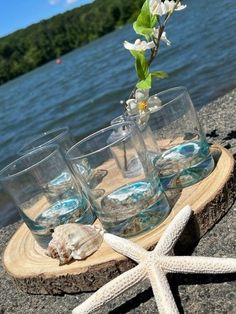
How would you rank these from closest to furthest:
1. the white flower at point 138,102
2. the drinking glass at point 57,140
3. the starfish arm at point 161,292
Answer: the starfish arm at point 161,292 < the white flower at point 138,102 < the drinking glass at point 57,140

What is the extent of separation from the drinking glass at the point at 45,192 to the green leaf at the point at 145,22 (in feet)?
2.28

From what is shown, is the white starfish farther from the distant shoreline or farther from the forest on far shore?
the forest on far shore

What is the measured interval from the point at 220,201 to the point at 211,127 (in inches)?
110

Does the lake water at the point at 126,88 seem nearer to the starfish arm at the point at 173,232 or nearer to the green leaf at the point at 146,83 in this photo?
the green leaf at the point at 146,83

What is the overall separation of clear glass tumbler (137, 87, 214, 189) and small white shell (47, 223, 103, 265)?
0.48 m

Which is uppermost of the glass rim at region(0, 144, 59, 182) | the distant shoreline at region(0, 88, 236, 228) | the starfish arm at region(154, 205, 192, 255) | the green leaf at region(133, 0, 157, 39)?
the green leaf at region(133, 0, 157, 39)

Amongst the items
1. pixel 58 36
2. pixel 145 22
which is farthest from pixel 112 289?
pixel 58 36

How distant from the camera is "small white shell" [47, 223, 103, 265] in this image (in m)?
2.29

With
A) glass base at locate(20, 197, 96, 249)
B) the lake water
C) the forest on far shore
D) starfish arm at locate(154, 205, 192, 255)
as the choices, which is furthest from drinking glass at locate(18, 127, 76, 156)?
the forest on far shore

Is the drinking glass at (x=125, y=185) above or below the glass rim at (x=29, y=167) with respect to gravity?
below

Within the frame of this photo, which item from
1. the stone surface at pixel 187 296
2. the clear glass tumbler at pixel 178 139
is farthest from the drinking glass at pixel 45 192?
the clear glass tumbler at pixel 178 139

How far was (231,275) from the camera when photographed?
219cm

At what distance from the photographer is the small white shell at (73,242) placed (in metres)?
2.29

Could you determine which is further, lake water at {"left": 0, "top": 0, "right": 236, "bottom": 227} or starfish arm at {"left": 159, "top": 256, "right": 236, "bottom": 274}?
lake water at {"left": 0, "top": 0, "right": 236, "bottom": 227}
